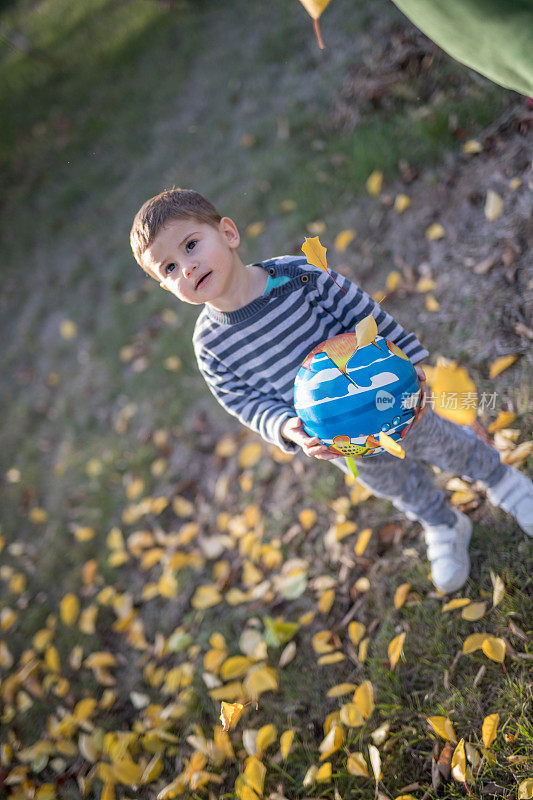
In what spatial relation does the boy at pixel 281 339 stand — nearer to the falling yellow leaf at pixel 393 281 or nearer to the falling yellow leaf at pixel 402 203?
Answer: the falling yellow leaf at pixel 393 281

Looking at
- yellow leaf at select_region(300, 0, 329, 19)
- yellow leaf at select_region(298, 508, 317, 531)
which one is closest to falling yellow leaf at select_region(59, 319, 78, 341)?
yellow leaf at select_region(298, 508, 317, 531)

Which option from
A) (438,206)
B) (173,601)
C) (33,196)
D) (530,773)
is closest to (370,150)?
(438,206)

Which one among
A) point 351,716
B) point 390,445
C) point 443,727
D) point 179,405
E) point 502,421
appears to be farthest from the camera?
point 179,405

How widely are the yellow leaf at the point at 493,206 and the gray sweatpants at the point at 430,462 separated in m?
1.37

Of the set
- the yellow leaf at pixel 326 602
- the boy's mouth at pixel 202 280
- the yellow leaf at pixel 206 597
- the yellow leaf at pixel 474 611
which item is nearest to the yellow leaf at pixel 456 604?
the yellow leaf at pixel 474 611

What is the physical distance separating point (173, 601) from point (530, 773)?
174cm

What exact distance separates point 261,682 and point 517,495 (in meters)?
1.16

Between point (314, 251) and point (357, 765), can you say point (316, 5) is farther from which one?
point (357, 765)

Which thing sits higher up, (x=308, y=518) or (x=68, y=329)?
(x=68, y=329)

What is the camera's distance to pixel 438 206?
11.3 ft

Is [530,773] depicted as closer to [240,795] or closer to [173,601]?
[240,795]

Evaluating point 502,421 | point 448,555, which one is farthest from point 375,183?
point 448,555

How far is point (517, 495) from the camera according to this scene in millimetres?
2201

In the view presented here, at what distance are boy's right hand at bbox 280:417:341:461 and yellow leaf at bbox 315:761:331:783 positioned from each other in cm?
100
